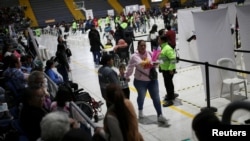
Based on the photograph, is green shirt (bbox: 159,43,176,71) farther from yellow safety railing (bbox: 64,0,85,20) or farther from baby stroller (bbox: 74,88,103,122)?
yellow safety railing (bbox: 64,0,85,20)

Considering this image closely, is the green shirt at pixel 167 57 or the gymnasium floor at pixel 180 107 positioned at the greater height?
the green shirt at pixel 167 57

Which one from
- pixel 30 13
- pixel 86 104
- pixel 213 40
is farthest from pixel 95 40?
pixel 30 13

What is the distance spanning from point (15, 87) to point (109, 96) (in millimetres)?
3431

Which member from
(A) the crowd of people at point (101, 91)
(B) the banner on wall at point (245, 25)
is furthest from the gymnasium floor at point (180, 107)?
(B) the banner on wall at point (245, 25)

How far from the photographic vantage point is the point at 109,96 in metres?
3.23

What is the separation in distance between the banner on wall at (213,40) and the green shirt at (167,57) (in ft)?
2.56

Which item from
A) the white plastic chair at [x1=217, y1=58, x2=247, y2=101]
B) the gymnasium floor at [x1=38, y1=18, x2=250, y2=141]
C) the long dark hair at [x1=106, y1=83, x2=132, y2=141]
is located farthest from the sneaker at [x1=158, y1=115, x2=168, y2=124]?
the long dark hair at [x1=106, y1=83, x2=132, y2=141]

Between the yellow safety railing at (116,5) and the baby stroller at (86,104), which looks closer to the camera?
the baby stroller at (86,104)

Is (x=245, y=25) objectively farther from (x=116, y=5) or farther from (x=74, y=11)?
(x=116, y=5)

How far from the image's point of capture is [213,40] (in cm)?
684

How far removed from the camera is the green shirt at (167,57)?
6.38 metres

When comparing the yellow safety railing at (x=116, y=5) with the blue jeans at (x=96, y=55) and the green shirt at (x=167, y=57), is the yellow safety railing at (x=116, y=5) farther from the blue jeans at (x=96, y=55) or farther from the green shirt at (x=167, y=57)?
the green shirt at (x=167, y=57)

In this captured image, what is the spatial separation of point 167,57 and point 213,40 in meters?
1.22

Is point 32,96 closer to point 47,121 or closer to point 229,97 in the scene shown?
point 47,121
